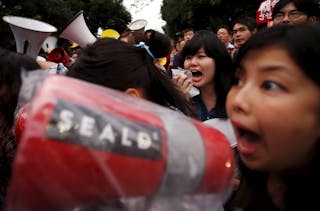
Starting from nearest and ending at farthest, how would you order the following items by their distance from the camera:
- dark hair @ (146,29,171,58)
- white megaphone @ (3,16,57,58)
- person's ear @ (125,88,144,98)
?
1. person's ear @ (125,88,144,98)
2. dark hair @ (146,29,171,58)
3. white megaphone @ (3,16,57,58)

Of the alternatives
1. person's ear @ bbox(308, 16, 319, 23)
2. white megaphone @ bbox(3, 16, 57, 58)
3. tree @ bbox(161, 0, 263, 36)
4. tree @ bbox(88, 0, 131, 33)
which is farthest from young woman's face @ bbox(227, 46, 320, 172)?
tree @ bbox(88, 0, 131, 33)

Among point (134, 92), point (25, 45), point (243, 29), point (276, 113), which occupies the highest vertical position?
point (276, 113)

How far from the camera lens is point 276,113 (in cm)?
86

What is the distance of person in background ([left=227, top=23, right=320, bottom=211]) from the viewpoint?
34.5 inches

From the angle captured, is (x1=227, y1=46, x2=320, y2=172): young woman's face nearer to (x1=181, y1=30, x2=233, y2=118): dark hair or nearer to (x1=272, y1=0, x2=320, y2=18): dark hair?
(x1=181, y1=30, x2=233, y2=118): dark hair

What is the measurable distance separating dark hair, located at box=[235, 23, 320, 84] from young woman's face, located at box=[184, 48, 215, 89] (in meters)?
1.55

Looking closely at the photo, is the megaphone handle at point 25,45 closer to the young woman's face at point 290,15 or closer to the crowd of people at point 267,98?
the young woman's face at point 290,15

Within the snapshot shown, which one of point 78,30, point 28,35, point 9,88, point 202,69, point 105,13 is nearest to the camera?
point 9,88

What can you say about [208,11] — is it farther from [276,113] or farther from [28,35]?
[276,113]

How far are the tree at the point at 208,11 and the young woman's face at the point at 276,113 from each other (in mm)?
15085

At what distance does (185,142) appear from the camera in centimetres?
78

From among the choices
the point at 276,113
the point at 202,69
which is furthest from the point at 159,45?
the point at 276,113

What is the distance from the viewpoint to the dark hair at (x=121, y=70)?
1.22m

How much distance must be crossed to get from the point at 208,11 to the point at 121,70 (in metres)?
19.7
